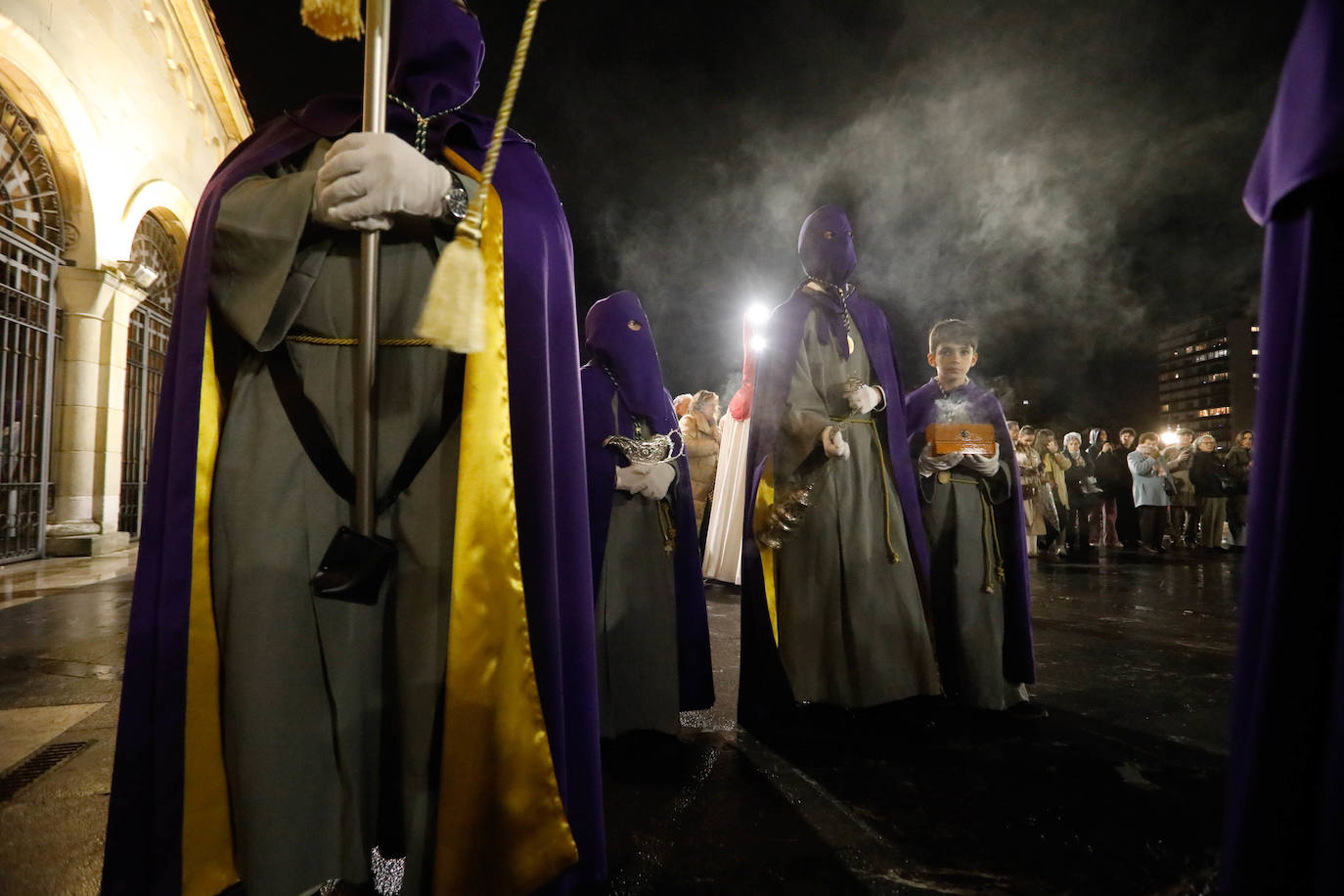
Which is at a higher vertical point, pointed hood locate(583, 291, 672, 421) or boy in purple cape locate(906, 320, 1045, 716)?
pointed hood locate(583, 291, 672, 421)

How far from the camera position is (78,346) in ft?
26.7

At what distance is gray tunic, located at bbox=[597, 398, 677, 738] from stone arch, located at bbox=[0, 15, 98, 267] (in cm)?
792

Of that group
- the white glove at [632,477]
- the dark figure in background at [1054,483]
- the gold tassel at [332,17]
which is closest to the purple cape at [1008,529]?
the white glove at [632,477]

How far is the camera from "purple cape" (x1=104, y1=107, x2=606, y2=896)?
146 cm

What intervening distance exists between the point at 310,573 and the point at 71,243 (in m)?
9.26

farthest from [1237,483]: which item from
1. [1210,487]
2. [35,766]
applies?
[35,766]

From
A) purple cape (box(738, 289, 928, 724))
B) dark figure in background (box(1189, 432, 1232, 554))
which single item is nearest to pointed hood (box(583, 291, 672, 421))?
purple cape (box(738, 289, 928, 724))

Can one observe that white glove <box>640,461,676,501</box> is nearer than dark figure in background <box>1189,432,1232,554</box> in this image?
Yes

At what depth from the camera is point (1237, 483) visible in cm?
1155

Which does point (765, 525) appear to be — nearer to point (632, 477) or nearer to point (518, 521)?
point (632, 477)

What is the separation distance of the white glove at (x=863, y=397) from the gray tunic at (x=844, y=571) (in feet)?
0.34

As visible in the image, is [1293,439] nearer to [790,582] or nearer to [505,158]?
[505,158]

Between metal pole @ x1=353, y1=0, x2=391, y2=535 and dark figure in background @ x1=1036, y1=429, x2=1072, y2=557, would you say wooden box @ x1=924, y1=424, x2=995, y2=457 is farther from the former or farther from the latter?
dark figure in background @ x1=1036, y1=429, x2=1072, y2=557

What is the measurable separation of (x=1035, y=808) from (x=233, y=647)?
2.38 m
